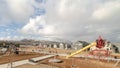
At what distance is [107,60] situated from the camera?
4703 cm

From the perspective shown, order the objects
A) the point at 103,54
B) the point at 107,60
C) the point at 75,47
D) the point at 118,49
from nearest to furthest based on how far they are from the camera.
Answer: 1. the point at 107,60
2. the point at 103,54
3. the point at 118,49
4. the point at 75,47

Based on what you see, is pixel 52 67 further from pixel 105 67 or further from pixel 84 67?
pixel 105 67

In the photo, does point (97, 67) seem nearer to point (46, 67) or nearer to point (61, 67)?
point (61, 67)

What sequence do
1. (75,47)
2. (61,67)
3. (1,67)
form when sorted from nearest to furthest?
1. (1,67)
2. (61,67)
3. (75,47)

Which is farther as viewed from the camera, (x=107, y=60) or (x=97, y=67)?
(x=107, y=60)

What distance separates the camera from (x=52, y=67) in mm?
33250

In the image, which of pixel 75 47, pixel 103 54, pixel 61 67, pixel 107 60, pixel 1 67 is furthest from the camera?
pixel 75 47

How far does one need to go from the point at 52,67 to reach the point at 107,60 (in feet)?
63.8

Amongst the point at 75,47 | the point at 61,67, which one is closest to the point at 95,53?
the point at 61,67

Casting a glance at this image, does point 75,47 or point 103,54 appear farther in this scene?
point 75,47

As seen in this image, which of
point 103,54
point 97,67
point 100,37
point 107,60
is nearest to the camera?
point 97,67

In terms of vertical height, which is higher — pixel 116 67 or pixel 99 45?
pixel 99 45

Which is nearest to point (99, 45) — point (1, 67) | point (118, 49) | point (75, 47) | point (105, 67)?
point (105, 67)

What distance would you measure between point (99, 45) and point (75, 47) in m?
71.9
